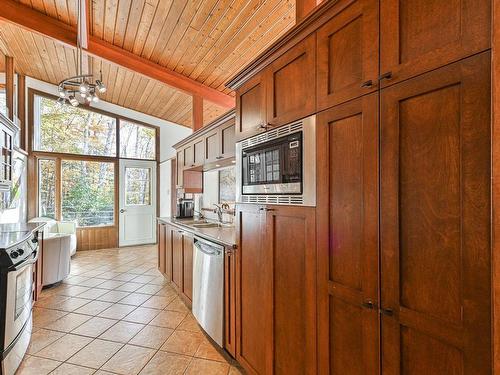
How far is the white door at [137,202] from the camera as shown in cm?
650

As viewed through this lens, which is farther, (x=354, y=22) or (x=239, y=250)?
(x=239, y=250)

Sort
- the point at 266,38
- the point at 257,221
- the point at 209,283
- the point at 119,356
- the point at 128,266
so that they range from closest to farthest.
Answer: the point at 257,221, the point at 119,356, the point at 209,283, the point at 266,38, the point at 128,266

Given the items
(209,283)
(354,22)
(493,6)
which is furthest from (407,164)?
(209,283)

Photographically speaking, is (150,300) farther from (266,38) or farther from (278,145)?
(266,38)

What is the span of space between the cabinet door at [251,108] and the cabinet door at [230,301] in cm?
91

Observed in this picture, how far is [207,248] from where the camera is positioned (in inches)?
92.9

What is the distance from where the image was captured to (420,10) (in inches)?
34.5

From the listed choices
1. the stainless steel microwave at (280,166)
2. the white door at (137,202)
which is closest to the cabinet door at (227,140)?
the stainless steel microwave at (280,166)

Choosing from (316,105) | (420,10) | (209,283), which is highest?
(420,10)

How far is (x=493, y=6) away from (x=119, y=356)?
2.95 m

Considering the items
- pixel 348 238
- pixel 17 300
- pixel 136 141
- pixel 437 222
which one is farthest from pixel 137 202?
pixel 437 222

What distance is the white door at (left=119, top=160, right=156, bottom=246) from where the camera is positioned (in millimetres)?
6496

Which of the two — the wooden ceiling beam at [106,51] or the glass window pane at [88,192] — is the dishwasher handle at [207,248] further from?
the glass window pane at [88,192]

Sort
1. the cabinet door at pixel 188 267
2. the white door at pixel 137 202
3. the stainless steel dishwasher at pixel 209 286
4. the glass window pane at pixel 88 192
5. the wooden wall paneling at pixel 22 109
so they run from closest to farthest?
1. the stainless steel dishwasher at pixel 209 286
2. the cabinet door at pixel 188 267
3. the wooden wall paneling at pixel 22 109
4. the glass window pane at pixel 88 192
5. the white door at pixel 137 202
